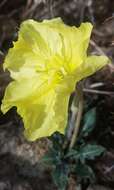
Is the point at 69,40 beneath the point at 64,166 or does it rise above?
above

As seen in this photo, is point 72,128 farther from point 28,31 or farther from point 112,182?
point 28,31

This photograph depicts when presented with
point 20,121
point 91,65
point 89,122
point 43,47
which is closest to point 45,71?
point 43,47

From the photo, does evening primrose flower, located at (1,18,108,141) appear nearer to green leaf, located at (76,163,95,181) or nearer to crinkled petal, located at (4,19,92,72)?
crinkled petal, located at (4,19,92,72)

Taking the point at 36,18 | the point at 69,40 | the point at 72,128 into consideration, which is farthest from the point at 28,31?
the point at 36,18

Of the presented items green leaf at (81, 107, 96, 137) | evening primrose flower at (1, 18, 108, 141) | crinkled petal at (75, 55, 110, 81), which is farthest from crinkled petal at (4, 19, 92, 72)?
green leaf at (81, 107, 96, 137)

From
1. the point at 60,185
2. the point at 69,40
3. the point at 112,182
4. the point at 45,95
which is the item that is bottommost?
the point at 112,182

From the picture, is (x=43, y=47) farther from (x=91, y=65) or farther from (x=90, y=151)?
(x=90, y=151)
